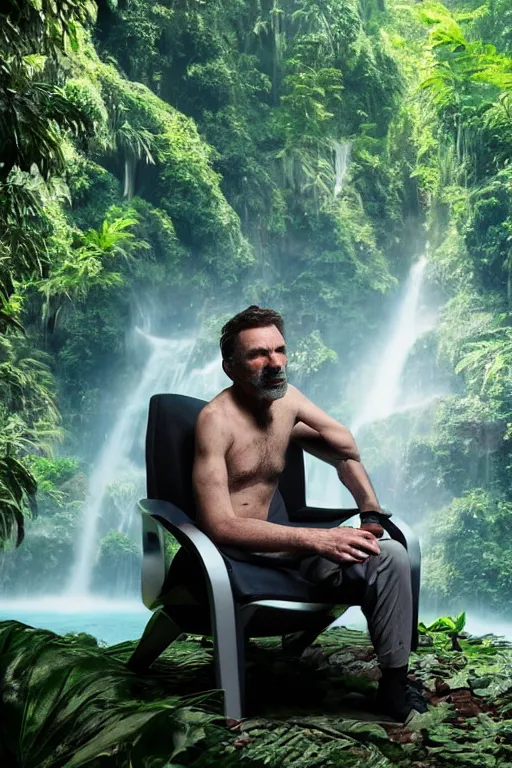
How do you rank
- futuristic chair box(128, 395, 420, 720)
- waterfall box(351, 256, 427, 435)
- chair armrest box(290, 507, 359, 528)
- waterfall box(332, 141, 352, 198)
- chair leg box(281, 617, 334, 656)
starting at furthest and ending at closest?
waterfall box(332, 141, 352, 198) → waterfall box(351, 256, 427, 435) → chair leg box(281, 617, 334, 656) → chair armrest box(290, 507, 359, 528) → futuristic chair box(128, 395, 420, 720)

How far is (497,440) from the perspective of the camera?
8195 millimetres

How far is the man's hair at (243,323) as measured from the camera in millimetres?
2521

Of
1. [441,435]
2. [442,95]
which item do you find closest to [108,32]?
[442,95]

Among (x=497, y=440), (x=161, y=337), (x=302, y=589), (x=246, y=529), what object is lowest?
(x=302, y=589)

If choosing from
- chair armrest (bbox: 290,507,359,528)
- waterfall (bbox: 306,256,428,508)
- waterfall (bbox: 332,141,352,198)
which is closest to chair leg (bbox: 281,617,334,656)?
chair armrest (bbox: 290,507,359,528)

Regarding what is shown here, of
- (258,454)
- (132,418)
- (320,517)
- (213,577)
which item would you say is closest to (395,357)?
(132,418)

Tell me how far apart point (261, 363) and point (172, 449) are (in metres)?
0.36

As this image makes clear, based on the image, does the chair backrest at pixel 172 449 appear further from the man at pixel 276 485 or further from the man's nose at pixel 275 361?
the man's nose at pixel 275 361

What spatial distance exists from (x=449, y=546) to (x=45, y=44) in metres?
5.59

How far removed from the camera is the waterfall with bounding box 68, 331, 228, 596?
8430 mm

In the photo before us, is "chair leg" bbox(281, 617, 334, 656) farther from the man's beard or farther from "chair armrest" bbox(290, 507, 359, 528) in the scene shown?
the man's beard

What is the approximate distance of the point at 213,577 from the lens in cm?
221

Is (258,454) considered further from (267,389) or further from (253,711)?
(253,711)

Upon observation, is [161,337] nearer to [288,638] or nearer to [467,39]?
[467,39]
